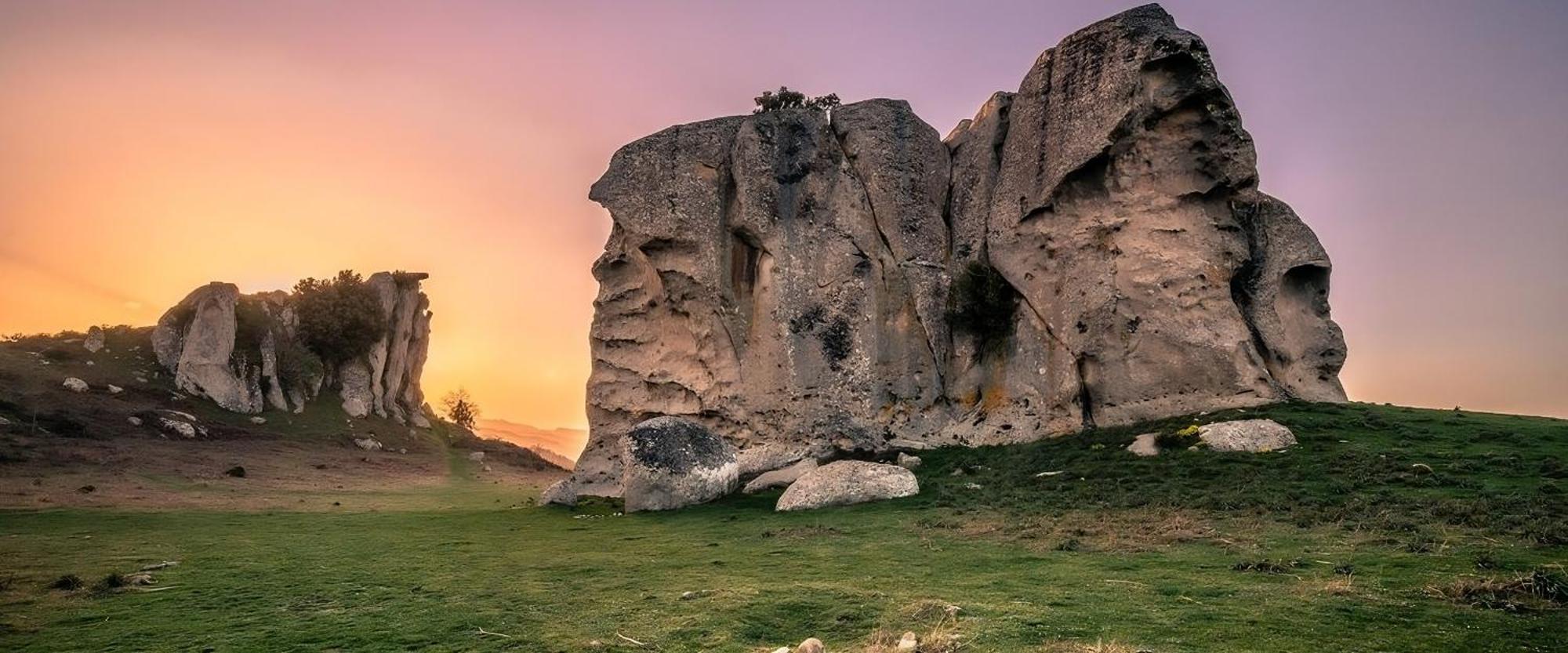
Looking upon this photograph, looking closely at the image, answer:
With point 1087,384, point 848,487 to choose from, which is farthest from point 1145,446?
point 848,487

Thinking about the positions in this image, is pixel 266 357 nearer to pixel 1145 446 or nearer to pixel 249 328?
pixel 249 328

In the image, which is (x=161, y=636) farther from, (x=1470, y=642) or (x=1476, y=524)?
(x=1476, y=524)

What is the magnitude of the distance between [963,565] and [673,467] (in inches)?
569

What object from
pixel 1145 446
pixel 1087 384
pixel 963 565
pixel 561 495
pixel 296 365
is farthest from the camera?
pixel 296 365

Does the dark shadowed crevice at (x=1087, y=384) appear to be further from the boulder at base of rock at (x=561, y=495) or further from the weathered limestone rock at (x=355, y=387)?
the weathered limestone rock at (x=355, y=387)

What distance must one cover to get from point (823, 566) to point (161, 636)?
9537 millimetres

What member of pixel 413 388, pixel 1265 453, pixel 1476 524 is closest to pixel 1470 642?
pixel 1476 524

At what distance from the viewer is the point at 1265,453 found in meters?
21.2

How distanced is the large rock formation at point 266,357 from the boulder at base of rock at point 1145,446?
5597 cm

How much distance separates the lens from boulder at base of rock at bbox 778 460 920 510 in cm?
2325

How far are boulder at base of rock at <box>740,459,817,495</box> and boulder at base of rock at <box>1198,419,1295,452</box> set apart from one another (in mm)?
12148

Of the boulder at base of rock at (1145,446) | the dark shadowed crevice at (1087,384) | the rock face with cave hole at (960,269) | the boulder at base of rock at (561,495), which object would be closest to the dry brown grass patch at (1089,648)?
the boulder at base of rock at (1145,446)

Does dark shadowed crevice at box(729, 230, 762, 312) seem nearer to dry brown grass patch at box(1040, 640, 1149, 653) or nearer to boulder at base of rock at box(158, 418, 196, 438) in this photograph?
dry brown grass patch at box(1040, 640, 1149, 653)

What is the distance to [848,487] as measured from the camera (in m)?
23.5
